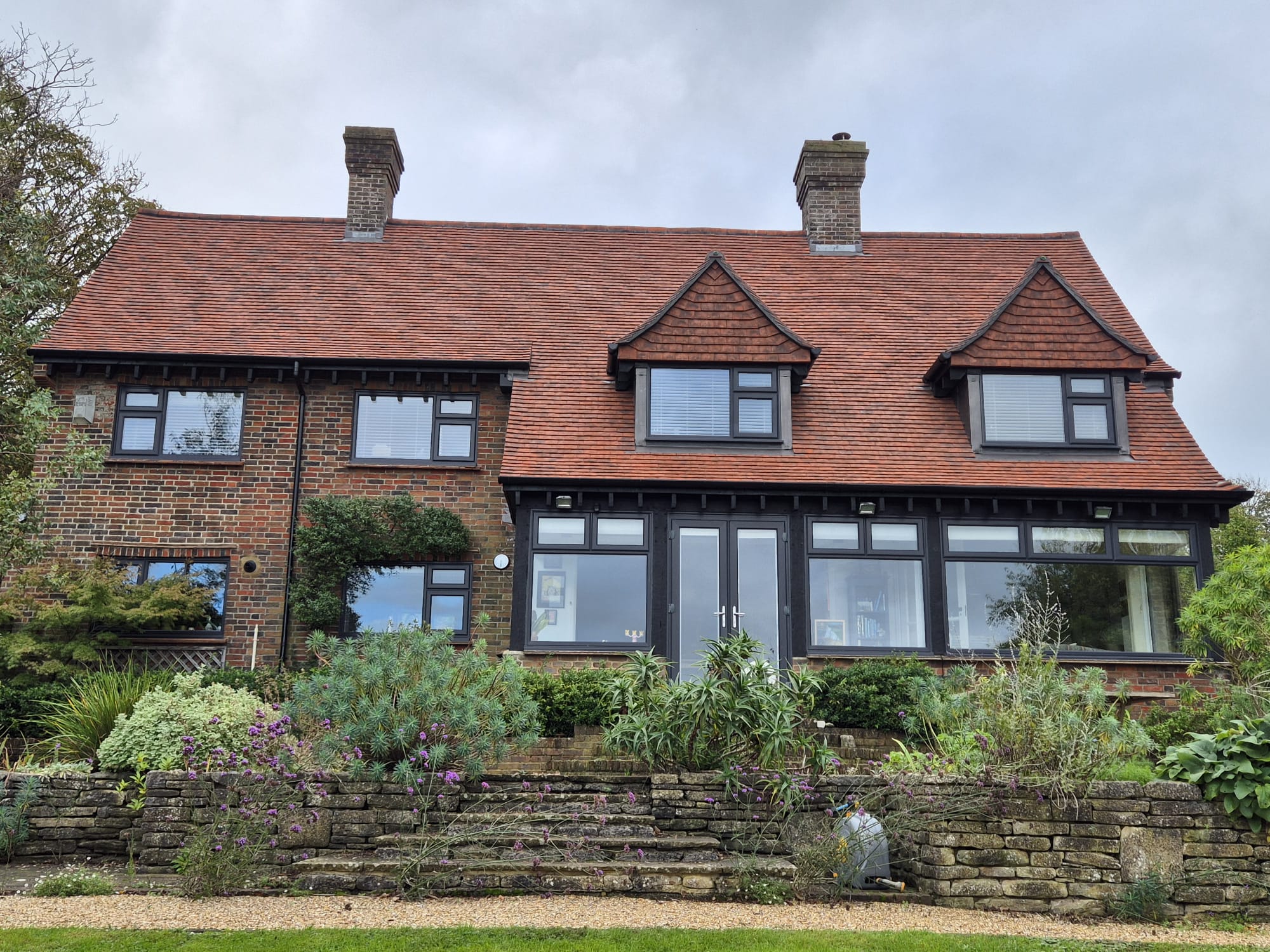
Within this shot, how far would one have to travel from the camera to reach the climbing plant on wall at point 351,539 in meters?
14.8

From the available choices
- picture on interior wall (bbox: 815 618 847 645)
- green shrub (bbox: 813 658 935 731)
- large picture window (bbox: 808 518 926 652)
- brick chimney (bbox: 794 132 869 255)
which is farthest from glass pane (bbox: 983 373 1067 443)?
brick chimney (bbox: 794 132 869 255)

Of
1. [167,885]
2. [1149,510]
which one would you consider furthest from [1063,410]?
[167,885]

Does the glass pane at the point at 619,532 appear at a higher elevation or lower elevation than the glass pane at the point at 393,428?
lower

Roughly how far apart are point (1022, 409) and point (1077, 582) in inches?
107

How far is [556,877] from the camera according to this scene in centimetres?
756

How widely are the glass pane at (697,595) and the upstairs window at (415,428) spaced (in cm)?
382

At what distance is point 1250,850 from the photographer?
7672 millimetres

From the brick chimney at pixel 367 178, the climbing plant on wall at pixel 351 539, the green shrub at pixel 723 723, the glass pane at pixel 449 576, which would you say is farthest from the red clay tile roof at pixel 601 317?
the green shrub at pixel 723 723

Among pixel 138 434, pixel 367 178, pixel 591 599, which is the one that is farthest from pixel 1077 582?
pixel 367 178

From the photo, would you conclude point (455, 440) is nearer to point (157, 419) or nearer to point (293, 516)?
point (293, 516)

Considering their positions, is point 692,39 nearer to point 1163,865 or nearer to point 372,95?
point 372,95

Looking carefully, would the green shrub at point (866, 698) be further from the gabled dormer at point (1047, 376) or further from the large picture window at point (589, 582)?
the gabled dormer at point (1047, 376)

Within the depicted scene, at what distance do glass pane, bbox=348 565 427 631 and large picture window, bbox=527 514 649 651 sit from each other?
7.71 feet

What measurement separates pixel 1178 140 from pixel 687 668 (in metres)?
14.8
